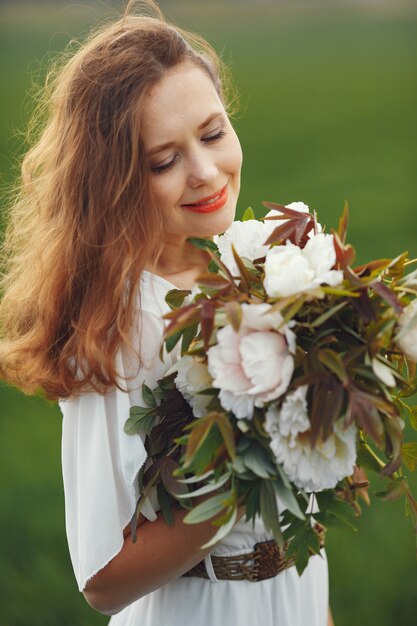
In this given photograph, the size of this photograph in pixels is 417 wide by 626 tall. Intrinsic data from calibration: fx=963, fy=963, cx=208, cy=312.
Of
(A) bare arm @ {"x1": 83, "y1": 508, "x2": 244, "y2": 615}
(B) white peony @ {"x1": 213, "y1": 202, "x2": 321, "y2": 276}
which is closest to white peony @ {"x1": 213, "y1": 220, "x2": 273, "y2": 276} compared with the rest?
(B) white peony @ {"x1": 213, "y1": 202, "x2": 321, "y2": 276}

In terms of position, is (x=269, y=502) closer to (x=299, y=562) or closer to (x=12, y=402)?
(x=299, y=562)

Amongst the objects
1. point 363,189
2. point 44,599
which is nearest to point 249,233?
point 44,599

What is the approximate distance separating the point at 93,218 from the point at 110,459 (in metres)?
0.57

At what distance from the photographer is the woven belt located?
231cm

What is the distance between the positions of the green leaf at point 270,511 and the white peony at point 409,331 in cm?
37

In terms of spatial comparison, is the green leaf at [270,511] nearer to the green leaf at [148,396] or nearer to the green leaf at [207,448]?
the green leaf at [207,448]

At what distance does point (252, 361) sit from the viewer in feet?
5.75

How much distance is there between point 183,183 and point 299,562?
2.93 ft

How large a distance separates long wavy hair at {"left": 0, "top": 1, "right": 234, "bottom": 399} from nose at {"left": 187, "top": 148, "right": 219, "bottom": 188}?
4.1 inches

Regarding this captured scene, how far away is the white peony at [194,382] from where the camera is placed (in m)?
1.92

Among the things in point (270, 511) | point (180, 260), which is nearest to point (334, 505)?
point (270, 511)

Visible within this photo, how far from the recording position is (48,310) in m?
2.29

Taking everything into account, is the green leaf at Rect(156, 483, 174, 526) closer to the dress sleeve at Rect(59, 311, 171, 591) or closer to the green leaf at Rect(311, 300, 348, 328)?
the dress sleeve at Rect(59, 311, 171, 591)

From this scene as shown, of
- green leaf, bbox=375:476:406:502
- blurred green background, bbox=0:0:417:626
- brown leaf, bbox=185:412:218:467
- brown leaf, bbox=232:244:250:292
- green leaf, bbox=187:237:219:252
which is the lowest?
blurred green background, bbox=0:0:417:626
